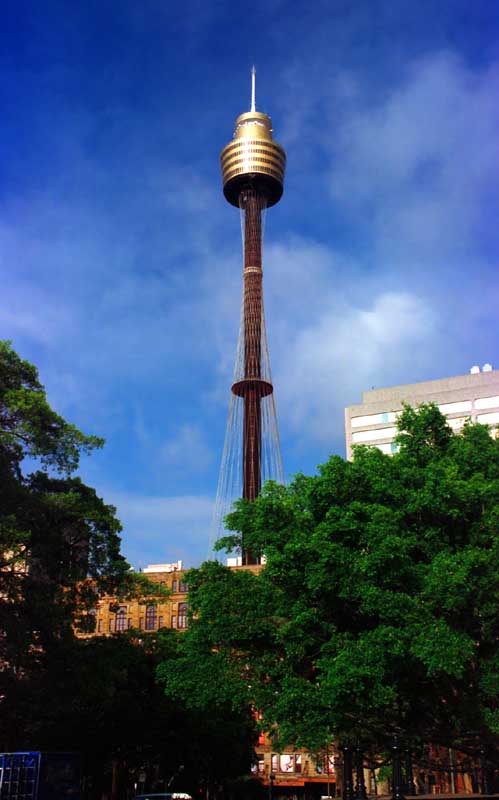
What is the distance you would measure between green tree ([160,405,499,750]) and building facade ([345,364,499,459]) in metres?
65.7

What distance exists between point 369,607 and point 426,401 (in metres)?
76.7

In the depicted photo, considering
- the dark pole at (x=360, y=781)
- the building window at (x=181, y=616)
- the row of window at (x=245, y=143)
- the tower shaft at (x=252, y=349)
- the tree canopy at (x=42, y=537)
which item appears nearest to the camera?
the dark pole at (x=360, y=781)

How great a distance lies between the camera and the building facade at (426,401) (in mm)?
95000

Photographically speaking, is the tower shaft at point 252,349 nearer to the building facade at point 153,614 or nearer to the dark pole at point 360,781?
the building facade at point 153,614

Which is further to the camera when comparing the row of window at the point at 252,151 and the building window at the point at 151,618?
the row of window at the point at 252,151

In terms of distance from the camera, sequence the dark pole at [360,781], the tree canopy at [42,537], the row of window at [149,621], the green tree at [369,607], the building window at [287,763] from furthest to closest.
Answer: the row of window at [149,621]
the building window at [287,763]
the tree canopy at [42,537]
the green tree at [369,607]
the dark pole at [360,781]

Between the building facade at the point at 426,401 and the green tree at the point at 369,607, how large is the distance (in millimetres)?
65696

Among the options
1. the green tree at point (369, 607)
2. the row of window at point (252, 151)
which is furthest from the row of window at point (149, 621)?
the row of window at point (252, 151)

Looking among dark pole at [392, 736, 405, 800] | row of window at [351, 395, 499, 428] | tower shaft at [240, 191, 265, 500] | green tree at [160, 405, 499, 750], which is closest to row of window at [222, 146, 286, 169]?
tower shaft at [240, 191, 265, 500]

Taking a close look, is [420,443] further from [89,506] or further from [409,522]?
[89,506]

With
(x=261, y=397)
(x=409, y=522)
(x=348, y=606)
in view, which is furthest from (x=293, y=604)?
(x=261, y=397)

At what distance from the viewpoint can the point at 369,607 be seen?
79.2 feet

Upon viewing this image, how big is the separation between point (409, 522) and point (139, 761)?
3046 cm

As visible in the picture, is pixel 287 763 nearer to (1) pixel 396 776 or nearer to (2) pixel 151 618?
(2) pixel 151 618
